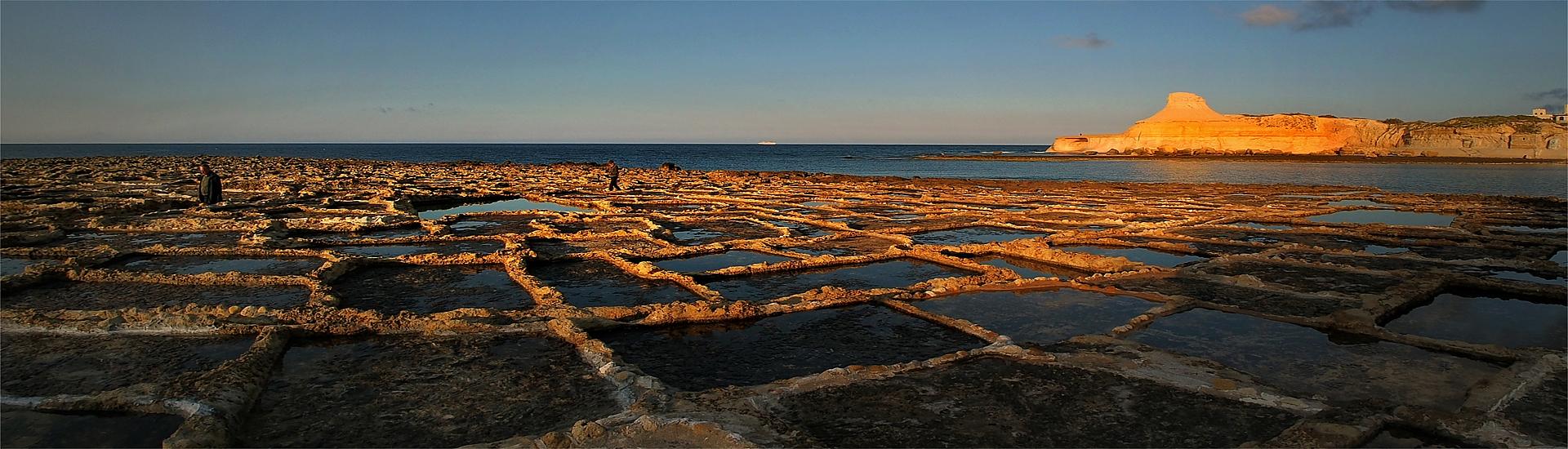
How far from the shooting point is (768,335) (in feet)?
19.6

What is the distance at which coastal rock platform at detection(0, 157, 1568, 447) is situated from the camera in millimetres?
3979

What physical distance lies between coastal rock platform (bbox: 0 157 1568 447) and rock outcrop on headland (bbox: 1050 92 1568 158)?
63.5m

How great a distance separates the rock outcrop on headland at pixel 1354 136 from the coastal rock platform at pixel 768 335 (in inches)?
2501

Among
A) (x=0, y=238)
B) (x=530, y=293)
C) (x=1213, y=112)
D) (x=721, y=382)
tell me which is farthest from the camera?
(x=1213, y=112)

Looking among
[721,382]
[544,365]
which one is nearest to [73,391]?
[544,365]

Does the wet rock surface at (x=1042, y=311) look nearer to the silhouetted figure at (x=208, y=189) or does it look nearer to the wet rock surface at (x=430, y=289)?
the wet rock surface at (x=430, y=289)

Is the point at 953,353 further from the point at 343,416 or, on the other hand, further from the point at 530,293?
the point at 530,293

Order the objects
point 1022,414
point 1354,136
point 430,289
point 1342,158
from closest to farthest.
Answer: point 1022,414, point 430,289, point 1342,158, point 1354,136

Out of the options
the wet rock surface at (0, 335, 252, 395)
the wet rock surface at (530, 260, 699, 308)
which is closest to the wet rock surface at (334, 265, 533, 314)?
the wet rock surface at (530, 260, 699, 308)

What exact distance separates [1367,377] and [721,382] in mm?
4222

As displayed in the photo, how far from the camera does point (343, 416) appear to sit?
4.10m

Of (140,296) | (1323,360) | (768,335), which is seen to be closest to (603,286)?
(768,335)

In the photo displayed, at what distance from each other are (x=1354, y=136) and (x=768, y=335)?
78757 millimetres

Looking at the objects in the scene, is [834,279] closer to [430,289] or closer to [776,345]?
[776,345]
